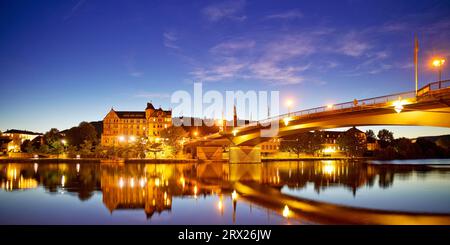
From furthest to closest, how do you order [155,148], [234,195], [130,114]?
[130,114]
[155,148]
[234,195]

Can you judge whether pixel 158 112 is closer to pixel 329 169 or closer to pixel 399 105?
pixel 329 169

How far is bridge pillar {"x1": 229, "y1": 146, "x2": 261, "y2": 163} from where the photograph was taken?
8098cm

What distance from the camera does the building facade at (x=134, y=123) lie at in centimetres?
14686

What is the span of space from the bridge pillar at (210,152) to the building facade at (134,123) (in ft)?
151

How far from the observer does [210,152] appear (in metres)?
105

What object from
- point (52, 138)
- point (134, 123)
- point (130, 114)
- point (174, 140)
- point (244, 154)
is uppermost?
point (130, 114)

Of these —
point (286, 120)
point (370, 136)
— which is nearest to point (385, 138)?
point (370, 136)

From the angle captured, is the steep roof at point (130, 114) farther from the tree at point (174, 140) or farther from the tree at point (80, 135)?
the tree at point (174, 140)

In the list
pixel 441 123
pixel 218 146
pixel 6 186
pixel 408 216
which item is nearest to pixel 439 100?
pixel 441 123

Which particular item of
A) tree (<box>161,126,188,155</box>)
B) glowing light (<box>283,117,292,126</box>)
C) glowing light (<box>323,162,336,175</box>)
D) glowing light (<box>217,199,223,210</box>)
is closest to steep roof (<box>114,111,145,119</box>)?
tree (<box>161,126,188,155</box>)

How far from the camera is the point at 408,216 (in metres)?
22.5

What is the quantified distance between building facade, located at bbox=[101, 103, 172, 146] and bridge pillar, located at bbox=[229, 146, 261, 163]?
228ft

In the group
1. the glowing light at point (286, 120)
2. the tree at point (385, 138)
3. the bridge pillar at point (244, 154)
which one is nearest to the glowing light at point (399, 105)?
the glowing light at point (286, 120)

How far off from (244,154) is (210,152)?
2404 centimetres
